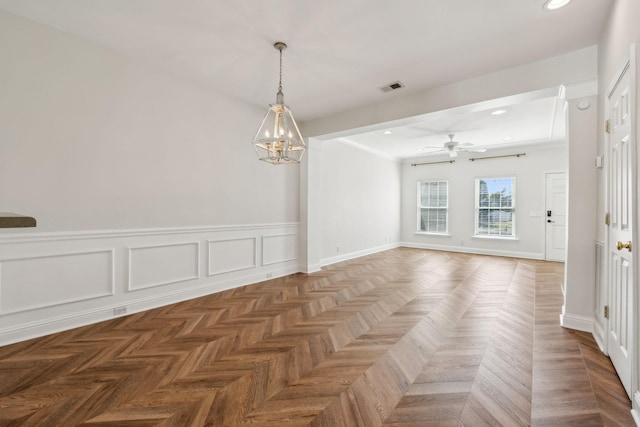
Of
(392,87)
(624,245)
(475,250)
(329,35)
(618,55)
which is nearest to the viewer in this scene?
(624,245)

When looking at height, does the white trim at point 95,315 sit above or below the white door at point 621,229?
below

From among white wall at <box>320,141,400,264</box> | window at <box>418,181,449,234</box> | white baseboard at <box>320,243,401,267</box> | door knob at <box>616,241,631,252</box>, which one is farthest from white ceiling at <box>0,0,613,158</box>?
window at <box>418,181,449,234</box>

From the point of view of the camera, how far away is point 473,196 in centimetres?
768

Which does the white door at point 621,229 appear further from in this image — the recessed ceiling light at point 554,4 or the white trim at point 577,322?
the recessed ceiling light at point 554,4

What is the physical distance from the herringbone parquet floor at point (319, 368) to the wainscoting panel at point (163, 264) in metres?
0.34

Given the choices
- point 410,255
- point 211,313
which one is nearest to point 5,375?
point 211,313

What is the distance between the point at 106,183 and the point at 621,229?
14.5 feet

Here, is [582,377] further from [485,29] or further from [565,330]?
[485,29]

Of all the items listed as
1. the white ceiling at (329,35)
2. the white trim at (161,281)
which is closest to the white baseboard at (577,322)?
the white ceiling at (329,35)

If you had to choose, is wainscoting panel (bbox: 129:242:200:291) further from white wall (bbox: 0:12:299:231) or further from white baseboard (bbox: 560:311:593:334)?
white baseboard (bbox: 560:311:593:334)

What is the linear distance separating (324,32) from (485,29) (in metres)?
1.44

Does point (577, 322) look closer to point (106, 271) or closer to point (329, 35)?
point (329, 35)

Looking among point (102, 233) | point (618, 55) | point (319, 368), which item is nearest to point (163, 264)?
point (102, 233)

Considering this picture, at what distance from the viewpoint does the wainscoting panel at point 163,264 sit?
3.24 meters
